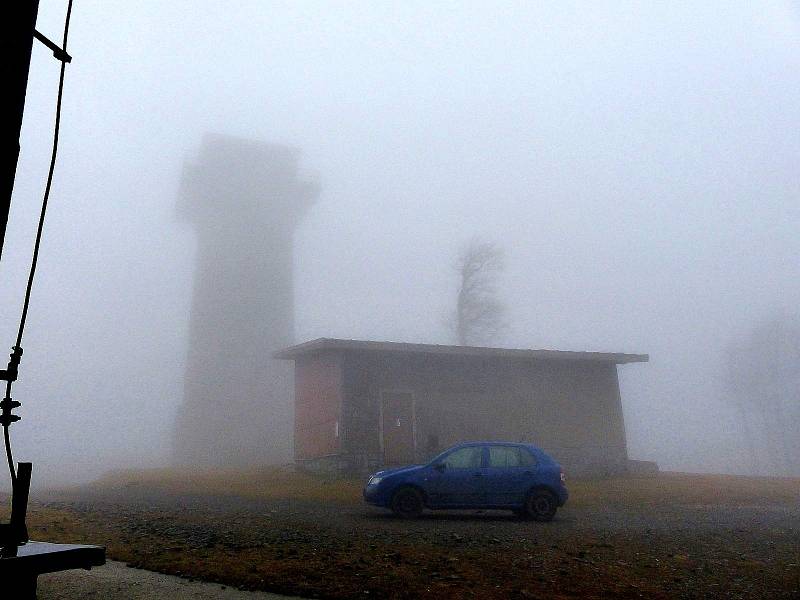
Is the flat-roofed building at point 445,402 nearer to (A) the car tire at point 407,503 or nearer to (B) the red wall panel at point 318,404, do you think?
(B) the red wall panel at point 318,404

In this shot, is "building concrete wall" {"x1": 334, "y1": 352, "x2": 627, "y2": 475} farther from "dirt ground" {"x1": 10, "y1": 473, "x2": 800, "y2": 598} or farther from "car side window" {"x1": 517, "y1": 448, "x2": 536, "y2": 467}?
"car side window" {"x1": 517, "y1": 448, "x2": 536, "y2": 467}

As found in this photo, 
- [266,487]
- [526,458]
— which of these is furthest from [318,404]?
[526,458]

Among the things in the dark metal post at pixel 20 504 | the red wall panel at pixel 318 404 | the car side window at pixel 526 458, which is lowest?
the car side window at pixel 526 458

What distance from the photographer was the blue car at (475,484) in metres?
12.2

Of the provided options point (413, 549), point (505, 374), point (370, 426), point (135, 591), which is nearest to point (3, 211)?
point (135, 591)

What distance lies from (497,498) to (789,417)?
52.8m

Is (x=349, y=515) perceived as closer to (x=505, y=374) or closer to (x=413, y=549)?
(x=413, y=549)

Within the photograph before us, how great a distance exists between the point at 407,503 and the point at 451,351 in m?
11.0

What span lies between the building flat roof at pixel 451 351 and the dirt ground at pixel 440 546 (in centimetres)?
694

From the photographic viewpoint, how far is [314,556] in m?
7.59

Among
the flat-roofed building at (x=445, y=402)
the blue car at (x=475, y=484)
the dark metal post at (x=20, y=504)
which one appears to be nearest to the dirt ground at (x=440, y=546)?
the blue car at (x=475, y=484)

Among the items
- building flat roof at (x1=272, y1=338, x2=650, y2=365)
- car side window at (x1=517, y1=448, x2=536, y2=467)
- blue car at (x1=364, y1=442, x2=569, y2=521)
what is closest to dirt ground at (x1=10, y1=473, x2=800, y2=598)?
blue car at (x1=364, y1=442, x2=569, y2=521)

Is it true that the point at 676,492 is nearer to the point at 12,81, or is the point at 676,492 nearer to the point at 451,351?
the point at 451,351

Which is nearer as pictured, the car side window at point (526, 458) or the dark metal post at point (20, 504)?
the dark metal post at point (20, 504)
